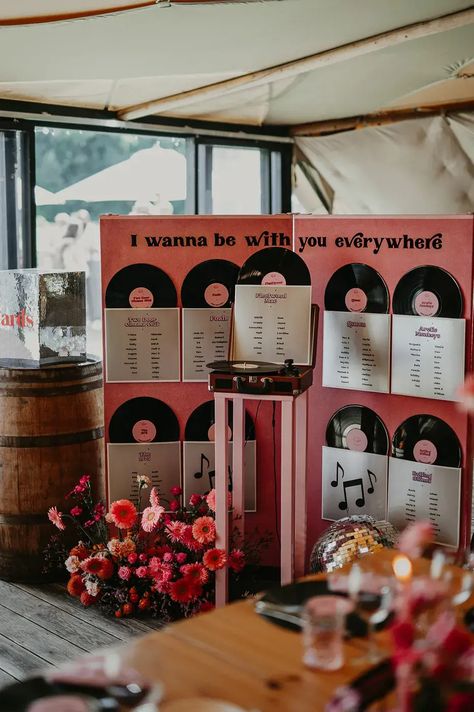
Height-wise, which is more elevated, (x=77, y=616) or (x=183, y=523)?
(x=183, y=523)

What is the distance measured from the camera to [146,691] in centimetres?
129

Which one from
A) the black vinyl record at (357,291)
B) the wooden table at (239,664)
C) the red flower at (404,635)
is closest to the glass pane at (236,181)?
the black vinyl record at (357,291)

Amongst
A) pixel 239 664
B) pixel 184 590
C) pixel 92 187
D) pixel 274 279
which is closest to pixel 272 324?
pixel 274 279

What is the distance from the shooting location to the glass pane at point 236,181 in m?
6.67

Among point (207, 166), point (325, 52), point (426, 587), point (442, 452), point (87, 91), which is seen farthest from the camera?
point (207, 166)

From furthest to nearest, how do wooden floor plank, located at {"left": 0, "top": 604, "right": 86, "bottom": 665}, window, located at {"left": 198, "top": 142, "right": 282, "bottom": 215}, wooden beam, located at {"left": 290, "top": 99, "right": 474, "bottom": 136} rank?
1. window, located at {"left": 198, "top": 142, "right": 282, "bottom": 215}
2. wooden beam, located at {"left": 290, "top": 99, "right": 474, "bottom": 136}
3. wooden floor plank, located at {"left": 0, "top": 604, "right": 86, "bottom": 665}

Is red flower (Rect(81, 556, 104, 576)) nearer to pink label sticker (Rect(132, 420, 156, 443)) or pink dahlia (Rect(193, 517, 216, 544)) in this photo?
pink dahlia (Rect(193, 517, 216, 544))

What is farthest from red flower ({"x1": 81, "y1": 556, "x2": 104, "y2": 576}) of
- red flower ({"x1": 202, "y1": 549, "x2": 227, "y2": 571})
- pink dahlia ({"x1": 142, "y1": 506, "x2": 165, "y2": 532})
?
red flower ({"x1": 202, "y1": 549, "x2": 227, "y2": 571})

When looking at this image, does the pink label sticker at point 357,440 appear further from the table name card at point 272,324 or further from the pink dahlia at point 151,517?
the pink dahlia at point 151,517

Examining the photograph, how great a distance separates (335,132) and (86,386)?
3601mm

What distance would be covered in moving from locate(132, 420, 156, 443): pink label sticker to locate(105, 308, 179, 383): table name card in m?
0.20

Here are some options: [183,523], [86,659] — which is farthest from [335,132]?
[86,659]

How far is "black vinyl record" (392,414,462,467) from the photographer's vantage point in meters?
3.35

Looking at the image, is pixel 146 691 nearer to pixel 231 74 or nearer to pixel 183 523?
pixel 183 523
